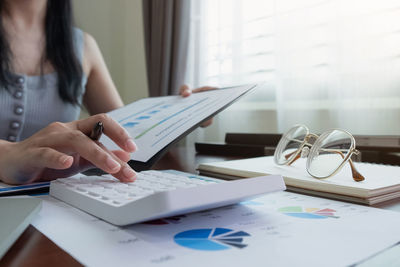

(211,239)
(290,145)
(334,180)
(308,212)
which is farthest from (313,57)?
(211,239)

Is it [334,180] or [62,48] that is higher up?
[62,48]

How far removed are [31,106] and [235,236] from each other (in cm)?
102

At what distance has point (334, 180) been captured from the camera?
1.47 feet

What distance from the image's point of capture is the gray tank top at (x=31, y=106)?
0.99 m

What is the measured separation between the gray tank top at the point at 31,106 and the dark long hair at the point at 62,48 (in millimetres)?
30

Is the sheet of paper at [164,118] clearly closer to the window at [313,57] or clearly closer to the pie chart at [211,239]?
the pie chart at [211,239]

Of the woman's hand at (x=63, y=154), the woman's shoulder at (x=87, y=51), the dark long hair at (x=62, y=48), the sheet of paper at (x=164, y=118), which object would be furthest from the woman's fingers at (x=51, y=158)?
the woman's shoulder at (x=87, y=51)

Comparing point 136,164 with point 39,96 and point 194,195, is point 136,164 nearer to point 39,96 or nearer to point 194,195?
point 194,195

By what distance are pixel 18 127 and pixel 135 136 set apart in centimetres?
56

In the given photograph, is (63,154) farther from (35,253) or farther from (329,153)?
(329,153)

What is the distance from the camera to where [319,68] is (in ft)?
4.28

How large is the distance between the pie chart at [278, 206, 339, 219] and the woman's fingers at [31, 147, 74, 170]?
26 cm

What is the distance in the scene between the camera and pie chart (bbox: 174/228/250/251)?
0.24 metres

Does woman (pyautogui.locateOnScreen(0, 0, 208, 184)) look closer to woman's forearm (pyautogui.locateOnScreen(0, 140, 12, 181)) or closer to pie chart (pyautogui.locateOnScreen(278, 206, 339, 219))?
woman's forearm (pyautogui.locateOnScreen(0, 140, 12, 181))
